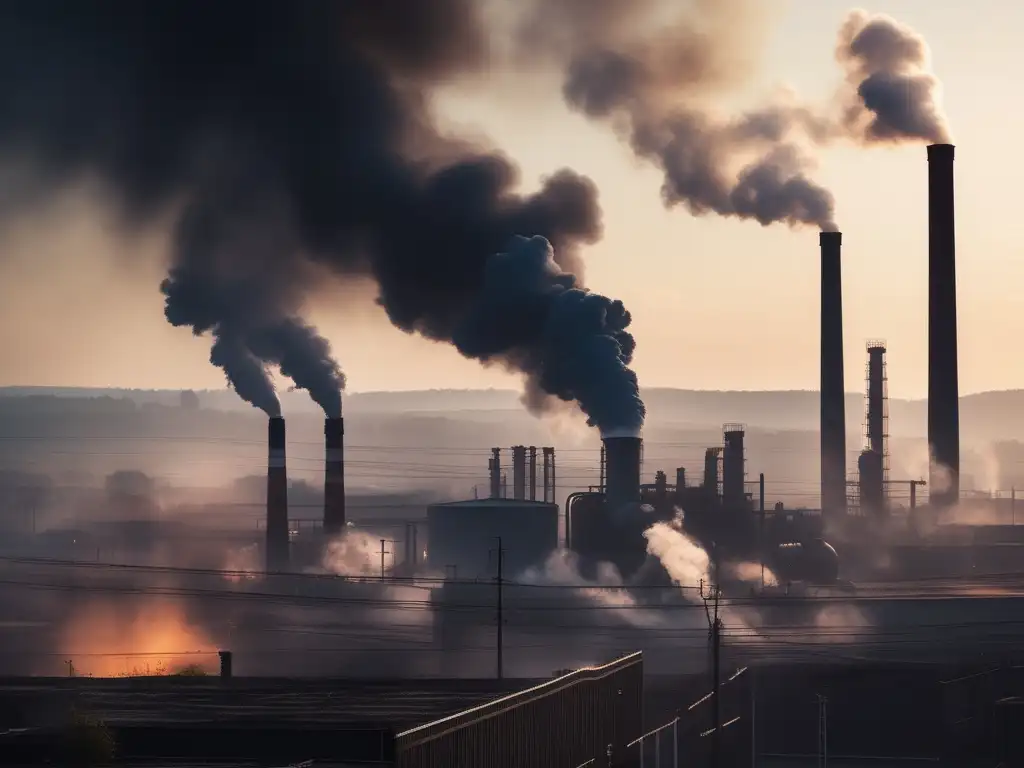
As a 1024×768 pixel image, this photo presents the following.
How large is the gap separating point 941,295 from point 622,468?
23.2 m

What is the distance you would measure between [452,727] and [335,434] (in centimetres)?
5106

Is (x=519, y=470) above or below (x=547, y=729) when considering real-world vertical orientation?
above

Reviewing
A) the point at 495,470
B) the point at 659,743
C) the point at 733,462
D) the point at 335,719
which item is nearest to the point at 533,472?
the point at 495,470

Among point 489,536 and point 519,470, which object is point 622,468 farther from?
point 519,470

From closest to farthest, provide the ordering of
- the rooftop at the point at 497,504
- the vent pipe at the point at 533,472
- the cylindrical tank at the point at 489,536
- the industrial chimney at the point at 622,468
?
the industrial chimney at the point at 622,468, the cylindrical tank at the point at 489,536, the rooftop at the point at 497,504, the vent pipe at the point at 533,472

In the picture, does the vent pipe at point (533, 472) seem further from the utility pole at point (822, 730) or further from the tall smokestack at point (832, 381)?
the utility pole at point (822, 730)

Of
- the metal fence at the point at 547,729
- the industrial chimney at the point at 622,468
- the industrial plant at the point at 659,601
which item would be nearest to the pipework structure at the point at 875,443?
the industrial plant at the point at 659,601

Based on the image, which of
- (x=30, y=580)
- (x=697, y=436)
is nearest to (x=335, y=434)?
(x=30, y=580)

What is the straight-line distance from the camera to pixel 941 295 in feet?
251

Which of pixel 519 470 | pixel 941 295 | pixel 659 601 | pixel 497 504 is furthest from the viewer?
pixel 519 470

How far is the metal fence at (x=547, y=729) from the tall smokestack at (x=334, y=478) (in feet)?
127

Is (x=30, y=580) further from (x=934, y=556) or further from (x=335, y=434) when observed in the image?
(x=934, y=556)

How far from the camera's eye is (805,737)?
4716 cm

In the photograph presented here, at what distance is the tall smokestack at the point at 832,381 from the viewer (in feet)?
259
